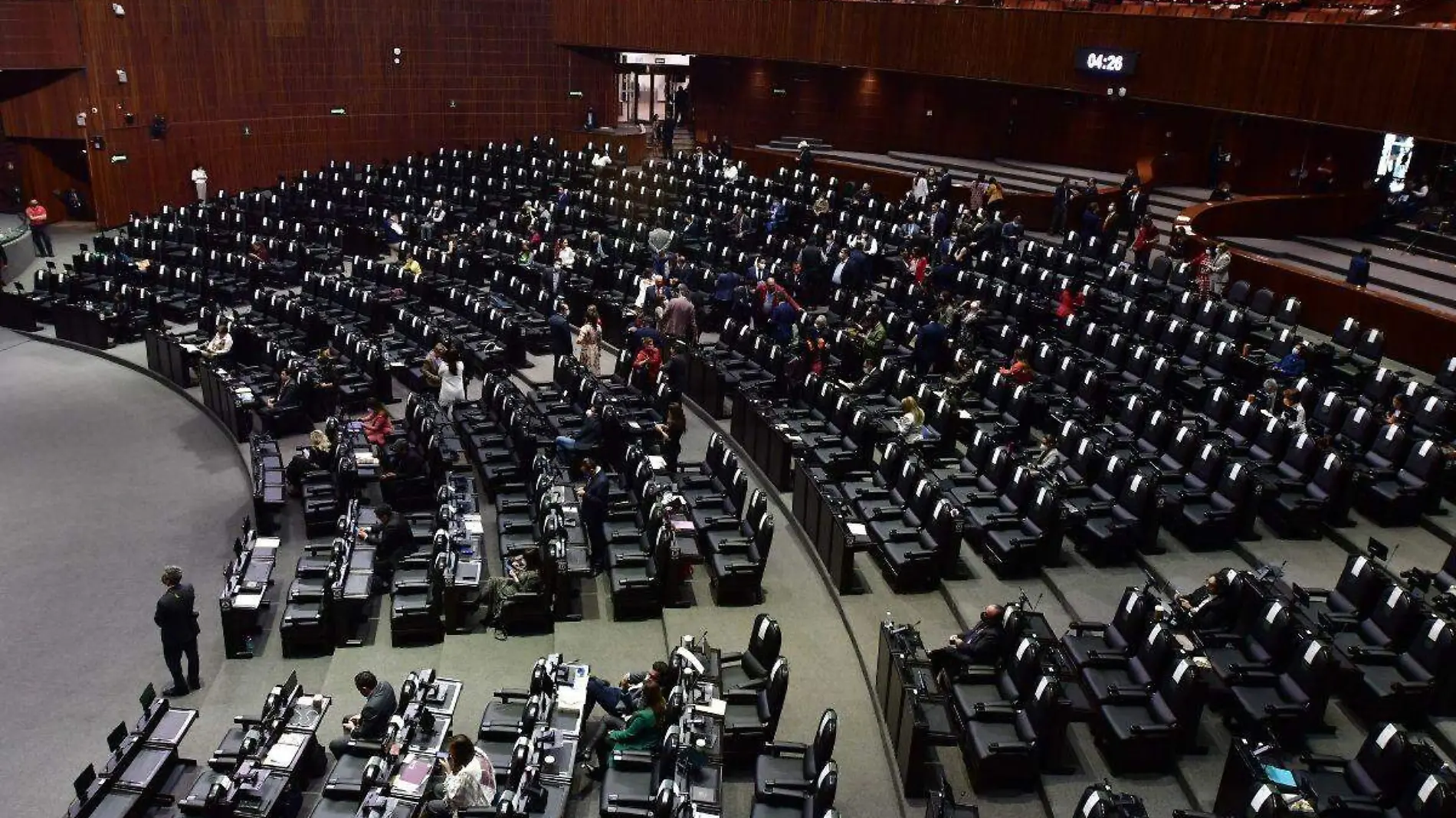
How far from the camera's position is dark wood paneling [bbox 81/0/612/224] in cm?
2694

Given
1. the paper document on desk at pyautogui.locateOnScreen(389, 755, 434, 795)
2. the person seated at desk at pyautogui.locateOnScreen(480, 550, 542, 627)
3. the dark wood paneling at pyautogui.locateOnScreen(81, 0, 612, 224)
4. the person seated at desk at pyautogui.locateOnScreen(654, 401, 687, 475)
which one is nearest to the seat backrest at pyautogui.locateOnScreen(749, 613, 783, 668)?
the person seated at desk at pyautogui.locateOnScreen(480, 550, 542, 627)

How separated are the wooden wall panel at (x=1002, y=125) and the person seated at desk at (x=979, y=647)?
1646cm

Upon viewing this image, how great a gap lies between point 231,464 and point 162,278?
8277mm

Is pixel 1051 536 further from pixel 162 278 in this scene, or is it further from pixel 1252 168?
pixel 162 278

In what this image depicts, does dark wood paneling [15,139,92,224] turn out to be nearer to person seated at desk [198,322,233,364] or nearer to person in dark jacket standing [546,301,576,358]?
person seated at desk [198,322,233,364]

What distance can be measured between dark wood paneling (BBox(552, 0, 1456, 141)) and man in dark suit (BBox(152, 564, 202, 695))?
1760 cm

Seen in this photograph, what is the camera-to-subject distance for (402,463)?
13094 millimetres

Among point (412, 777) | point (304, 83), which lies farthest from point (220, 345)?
point (304, 83)

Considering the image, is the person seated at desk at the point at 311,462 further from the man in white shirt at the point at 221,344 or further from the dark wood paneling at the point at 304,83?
the dark wood paneling at the point at 304,83

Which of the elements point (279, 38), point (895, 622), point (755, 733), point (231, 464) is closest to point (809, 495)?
point (895, 622)

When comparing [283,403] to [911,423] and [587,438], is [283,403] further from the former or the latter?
[911,423]

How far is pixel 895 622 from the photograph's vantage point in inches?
399

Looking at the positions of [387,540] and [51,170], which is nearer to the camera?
[387,540]

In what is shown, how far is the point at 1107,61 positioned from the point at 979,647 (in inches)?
657
